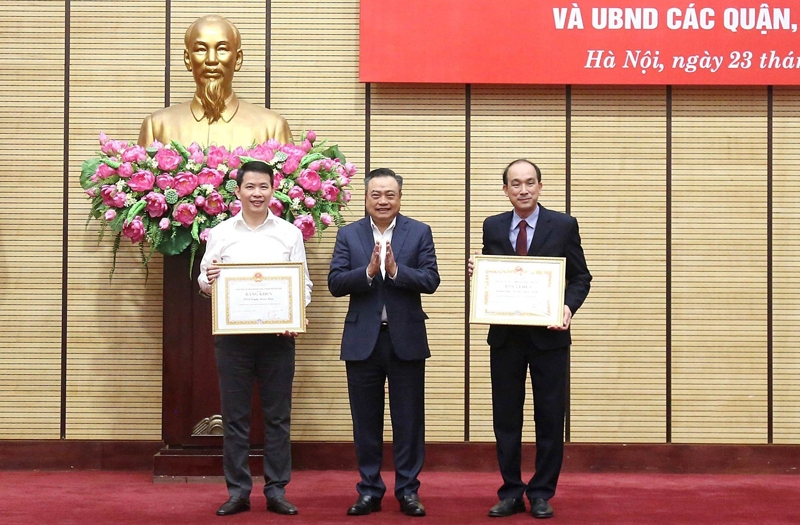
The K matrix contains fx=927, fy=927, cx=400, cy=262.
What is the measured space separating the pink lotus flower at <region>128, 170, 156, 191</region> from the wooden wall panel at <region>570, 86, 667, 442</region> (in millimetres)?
2188

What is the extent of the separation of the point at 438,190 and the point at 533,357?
59.4 inches

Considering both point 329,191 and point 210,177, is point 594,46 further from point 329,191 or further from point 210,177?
point 210,177

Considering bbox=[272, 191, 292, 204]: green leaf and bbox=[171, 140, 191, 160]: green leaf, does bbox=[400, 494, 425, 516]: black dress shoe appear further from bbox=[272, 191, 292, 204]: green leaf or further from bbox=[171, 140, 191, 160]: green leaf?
bbox=[171, 140, 191, 160]: green leaf

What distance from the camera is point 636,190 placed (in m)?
4.94

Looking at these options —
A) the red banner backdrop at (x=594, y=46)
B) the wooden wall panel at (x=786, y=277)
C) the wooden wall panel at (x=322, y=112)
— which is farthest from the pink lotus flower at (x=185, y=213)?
the wooden wall panel at (x=786, y=277)

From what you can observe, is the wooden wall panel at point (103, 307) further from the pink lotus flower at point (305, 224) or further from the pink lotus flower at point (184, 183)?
the pink lotus flower at point (305, 224)

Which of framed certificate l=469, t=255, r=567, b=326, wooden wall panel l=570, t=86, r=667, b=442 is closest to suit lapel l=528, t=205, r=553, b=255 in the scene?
framed certificate l=469, t=255, r=567, b=326

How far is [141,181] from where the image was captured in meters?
4.16

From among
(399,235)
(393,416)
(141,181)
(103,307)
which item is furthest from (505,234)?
(103,307)

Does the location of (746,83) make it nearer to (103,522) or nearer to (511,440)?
(511,440)

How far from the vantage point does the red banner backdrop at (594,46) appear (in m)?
4.87

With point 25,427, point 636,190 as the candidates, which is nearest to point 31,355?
point 25,427

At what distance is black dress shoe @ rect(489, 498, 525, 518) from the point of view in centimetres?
364

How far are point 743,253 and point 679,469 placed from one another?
1.19m
